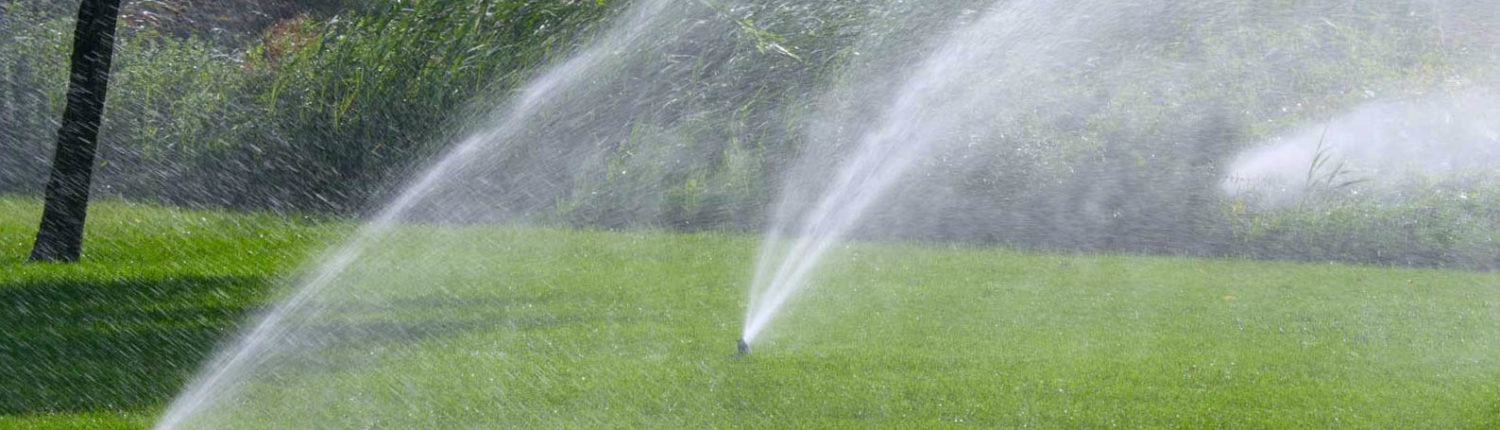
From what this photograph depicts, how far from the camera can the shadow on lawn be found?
6371 millimetres

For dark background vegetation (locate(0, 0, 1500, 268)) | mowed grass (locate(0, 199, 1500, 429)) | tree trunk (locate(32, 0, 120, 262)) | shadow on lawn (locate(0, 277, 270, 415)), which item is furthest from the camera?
dark background vegetation (locate(0, 0, 1500, 268))

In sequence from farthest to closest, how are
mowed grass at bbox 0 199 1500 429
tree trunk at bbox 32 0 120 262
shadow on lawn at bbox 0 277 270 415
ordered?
1. tree trunk at bbox 32 0 120 262
2. shadow on lawn at bbox 0 277 270 415
3. mowed grass at bbox 0 199 1500 429

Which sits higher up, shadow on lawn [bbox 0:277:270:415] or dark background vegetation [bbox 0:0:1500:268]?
shadow on lawn [bbox 0:277:270:415]

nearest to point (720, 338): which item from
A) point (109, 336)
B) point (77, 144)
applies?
point (109, 336)

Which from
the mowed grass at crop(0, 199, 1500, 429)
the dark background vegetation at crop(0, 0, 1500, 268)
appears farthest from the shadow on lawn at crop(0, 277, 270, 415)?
the dark background vegetation at crop(0, 0, 1500, 268)

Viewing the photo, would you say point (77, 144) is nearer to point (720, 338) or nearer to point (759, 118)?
point (720, 338)

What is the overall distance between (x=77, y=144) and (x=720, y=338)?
4.03 metres

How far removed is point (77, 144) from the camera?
937cm

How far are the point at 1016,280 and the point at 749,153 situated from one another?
340cm

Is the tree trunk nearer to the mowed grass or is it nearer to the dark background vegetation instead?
the mowed grass

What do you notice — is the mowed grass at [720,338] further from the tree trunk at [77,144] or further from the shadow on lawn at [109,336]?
the tree trunk at [77,144]

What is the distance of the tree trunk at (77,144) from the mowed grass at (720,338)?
0.72 ft

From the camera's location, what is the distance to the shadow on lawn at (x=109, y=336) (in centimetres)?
637

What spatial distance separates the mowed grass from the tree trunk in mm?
218
